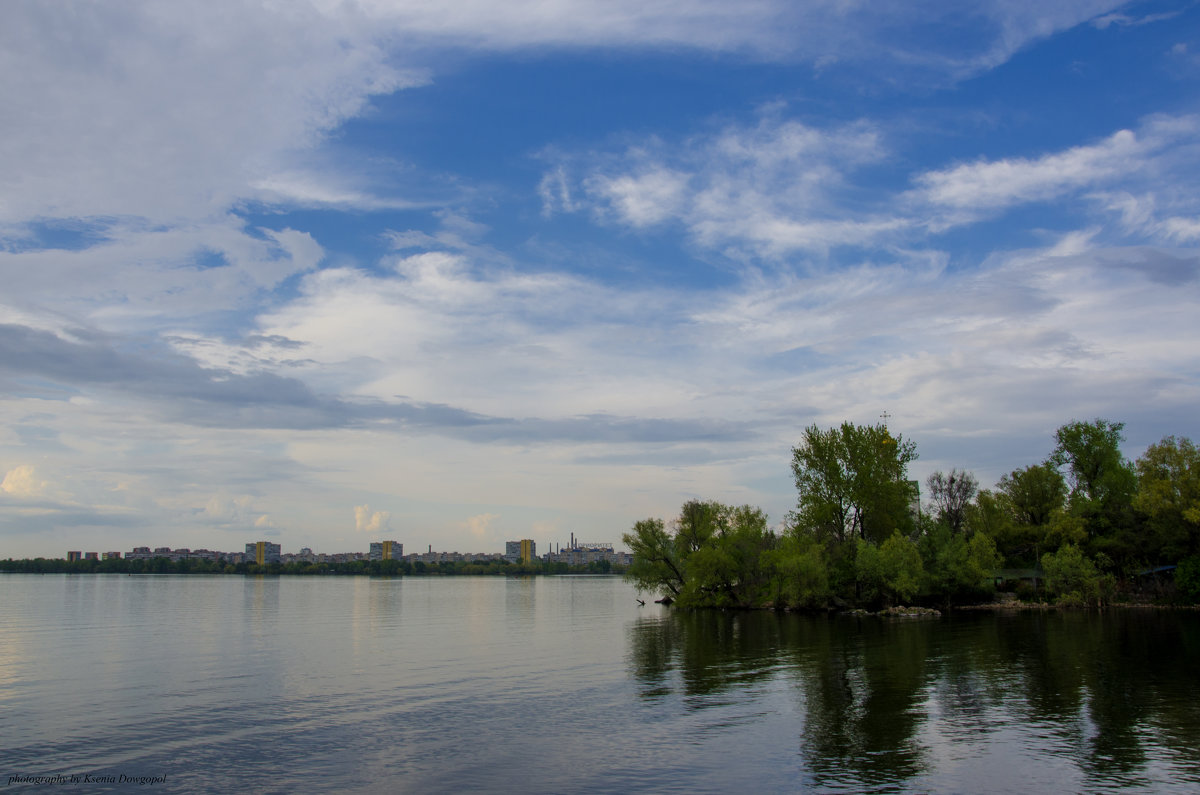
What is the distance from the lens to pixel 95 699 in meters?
32.3

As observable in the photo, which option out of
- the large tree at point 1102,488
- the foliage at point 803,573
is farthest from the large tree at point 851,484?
the large tree at point 1102,488

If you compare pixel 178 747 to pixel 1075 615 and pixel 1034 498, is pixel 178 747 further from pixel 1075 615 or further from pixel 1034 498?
pixel 1034 498

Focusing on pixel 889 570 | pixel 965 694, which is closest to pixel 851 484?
pixel 889 570

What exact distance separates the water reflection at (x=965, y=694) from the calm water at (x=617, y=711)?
0.12m

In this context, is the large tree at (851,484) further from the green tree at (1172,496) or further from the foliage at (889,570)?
the green tree at (1172,496)

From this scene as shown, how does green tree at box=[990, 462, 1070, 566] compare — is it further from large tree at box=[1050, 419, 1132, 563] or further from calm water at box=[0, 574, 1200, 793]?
calm water at box=[0, 574, 1200, 793]

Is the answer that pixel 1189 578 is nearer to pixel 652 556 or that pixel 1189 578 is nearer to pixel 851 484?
pixel 851 484

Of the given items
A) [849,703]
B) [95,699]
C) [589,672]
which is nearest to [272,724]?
[95,699]

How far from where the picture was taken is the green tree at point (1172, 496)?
77.1 m

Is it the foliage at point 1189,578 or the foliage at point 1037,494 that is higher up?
the foliage at point 1037,494

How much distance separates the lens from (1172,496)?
7838 centimetres

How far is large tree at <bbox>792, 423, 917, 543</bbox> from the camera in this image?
87312 millimetres

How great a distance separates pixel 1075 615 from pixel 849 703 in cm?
5518

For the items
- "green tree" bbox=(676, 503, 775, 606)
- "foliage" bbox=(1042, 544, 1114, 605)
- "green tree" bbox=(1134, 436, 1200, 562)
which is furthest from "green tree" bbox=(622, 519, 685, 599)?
"green tree" bbox=(1134, 436, 1200, 562)
